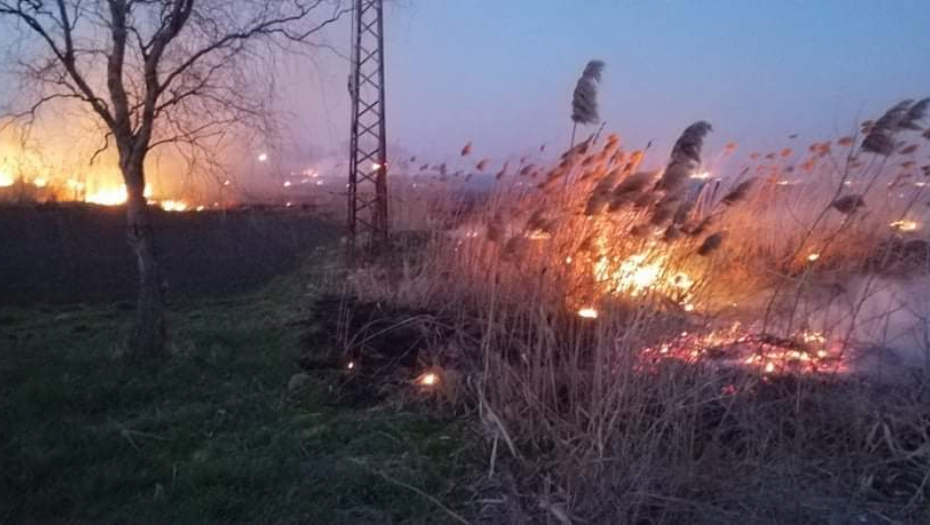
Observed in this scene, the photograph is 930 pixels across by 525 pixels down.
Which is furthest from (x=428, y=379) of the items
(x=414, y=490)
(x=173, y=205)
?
(x=173, y=205)

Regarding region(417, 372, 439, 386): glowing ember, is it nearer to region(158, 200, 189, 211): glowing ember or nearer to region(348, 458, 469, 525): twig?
region(348, 458, 469, 525): twig

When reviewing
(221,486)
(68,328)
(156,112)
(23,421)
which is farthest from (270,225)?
(221,486)

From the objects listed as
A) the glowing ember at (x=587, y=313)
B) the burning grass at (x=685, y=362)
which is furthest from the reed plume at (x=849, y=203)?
the glowing ember at (x=587, y=313)

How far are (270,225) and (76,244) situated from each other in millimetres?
7872

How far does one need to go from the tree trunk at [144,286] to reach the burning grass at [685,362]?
3751mm

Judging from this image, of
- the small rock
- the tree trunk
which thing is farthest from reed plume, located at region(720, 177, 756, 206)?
the tree trunk

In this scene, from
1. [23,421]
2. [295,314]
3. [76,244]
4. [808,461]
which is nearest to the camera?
[808,461]

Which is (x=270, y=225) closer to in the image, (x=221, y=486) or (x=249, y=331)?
(x=249, y=331)

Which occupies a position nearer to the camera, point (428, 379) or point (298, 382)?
point (428, 379)

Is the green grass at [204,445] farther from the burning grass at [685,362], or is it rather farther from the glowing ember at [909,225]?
the glowing ember at [909,225]

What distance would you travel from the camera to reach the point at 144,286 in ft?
35.8

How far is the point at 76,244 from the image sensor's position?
21641 mm

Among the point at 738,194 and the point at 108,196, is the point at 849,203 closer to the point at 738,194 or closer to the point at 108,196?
the point at 738,194

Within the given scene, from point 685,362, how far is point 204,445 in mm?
3783
